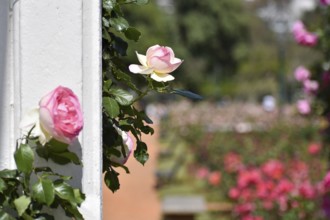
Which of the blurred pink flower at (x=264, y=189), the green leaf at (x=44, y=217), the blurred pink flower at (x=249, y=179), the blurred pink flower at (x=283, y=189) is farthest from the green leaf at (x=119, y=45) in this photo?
the blurred pink flower at (x=249, y=179)

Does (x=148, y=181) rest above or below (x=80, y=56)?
above

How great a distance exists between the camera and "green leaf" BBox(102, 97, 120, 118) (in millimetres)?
1926

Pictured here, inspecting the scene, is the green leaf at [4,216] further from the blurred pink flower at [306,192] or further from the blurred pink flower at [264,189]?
the blurred pink flower at [264,189]

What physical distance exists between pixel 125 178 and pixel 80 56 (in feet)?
27.5

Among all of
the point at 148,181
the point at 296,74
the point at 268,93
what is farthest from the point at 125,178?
the point at 268,93

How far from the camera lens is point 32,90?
1854mm

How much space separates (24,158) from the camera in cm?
171

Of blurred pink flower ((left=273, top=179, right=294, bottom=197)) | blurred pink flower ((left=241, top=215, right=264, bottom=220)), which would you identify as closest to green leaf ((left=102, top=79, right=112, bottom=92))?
blurred pink flower ((left=273, top=179, right=294, bottom=197))

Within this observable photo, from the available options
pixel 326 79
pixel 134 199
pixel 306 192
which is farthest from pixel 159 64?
pixel 134 199

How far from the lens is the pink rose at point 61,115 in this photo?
1680 mm

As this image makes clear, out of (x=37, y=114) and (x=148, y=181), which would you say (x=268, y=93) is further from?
(x=37, y=114)

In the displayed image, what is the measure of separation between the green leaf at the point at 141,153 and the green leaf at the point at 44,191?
0.32 m

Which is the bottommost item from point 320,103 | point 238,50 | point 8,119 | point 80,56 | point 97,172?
point 97,172

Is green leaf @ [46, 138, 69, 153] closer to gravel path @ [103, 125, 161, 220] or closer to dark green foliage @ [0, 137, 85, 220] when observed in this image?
dark green foliage @ [0, 137, 85, 220]
